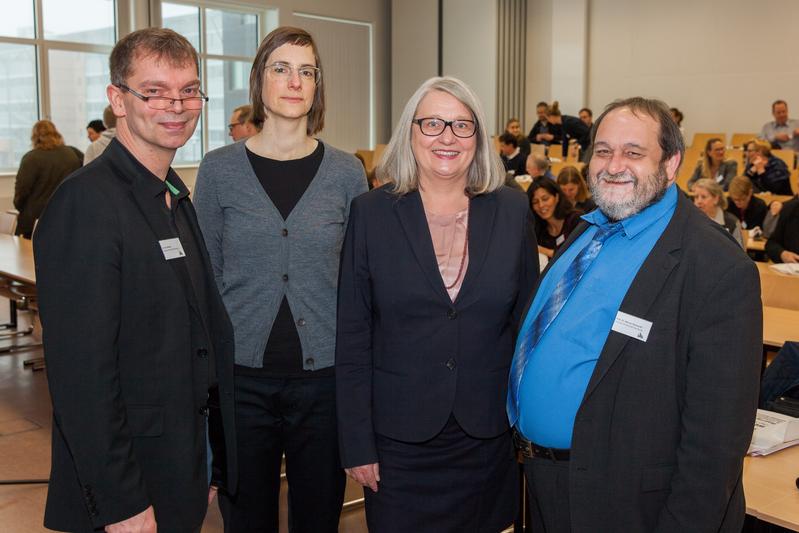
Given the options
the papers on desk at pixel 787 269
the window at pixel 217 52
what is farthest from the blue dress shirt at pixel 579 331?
the window at pixel 217 52

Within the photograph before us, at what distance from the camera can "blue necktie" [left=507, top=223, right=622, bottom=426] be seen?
195 cm

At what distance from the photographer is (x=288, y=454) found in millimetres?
2373

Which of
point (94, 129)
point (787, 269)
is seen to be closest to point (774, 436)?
point (787, 269)

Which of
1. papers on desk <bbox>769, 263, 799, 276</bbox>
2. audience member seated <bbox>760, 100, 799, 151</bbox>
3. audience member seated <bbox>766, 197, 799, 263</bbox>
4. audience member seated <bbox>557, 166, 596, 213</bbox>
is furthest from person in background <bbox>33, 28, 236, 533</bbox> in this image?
audience member seated <bbox>760, 100, 799, 151</bbox>

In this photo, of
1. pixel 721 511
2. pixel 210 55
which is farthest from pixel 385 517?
pixel 210 55

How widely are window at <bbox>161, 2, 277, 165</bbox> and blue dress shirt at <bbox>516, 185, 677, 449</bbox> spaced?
1314cm

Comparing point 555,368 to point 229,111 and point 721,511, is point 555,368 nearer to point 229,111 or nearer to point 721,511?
point 721,511

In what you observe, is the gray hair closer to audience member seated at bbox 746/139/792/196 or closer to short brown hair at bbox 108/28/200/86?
short brown hair at bbox 108/28/200/86

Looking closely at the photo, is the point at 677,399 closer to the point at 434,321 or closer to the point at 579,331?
the point at 579,331

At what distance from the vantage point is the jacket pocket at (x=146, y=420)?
168 centimetres

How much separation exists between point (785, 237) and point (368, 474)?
5389 mm

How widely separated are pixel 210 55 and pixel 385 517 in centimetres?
1377

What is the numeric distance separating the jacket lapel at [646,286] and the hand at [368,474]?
0.65 m

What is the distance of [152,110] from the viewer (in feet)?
5.65
